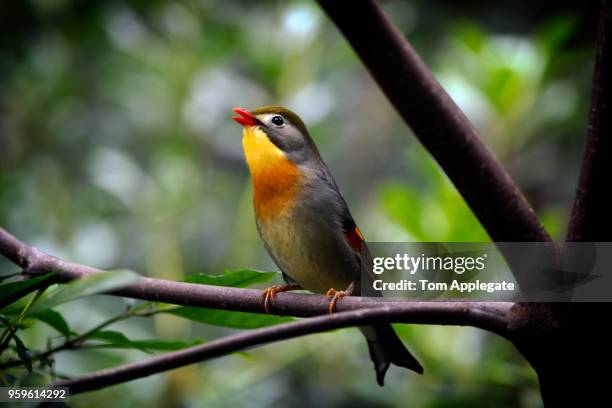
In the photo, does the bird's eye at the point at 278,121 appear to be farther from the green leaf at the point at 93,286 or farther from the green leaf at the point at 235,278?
the green leaf at the point at 93,286

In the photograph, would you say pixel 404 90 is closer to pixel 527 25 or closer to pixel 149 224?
pixel 149 224

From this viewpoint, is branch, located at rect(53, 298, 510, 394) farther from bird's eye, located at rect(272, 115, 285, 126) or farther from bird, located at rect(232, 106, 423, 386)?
bird's eye, located at rect(272, 115, 285, 126)

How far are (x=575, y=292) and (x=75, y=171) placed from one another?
3172mm

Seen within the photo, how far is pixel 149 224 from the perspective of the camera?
339cm

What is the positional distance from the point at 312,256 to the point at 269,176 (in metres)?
0.31

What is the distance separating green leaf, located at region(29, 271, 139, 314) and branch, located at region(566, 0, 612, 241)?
767mm

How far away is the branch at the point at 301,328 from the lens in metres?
1.12

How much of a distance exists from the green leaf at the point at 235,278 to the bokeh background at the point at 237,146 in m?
1.18

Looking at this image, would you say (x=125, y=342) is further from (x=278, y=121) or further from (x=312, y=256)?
(x=278, y=121)

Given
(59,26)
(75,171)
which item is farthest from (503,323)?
(59,26)

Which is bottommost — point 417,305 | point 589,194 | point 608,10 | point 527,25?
point 417,305

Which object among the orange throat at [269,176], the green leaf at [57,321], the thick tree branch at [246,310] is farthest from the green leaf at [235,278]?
the orange throat at [269,176]

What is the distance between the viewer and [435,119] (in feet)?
3.85

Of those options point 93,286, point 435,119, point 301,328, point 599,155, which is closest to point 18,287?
point 93,286
